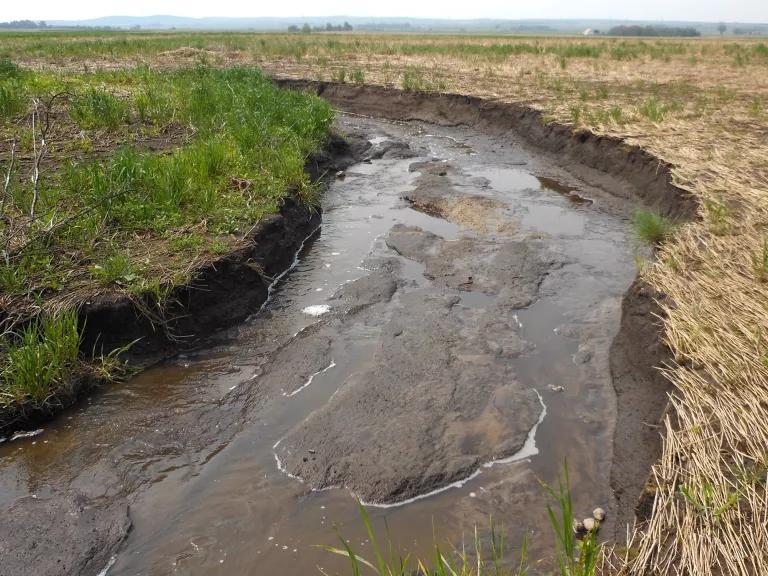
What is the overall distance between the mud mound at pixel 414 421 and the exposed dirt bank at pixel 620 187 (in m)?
0.67

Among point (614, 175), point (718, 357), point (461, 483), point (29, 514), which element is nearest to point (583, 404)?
point (718, 357)

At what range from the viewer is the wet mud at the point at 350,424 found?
10.5 ft

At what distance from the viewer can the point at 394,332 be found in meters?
5.09

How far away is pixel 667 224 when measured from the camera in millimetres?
6359

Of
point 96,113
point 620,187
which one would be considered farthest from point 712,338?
point 96,113

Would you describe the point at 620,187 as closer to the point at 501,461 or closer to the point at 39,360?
the point at 501,461

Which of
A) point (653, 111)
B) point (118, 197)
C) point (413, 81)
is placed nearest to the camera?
point (118, 197)

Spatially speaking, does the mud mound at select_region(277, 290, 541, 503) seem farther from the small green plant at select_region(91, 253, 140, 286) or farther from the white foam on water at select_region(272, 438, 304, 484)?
the small green plant at select_region(91, 253, 140, 286)

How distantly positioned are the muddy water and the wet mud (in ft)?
0.04

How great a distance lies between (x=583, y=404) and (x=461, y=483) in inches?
49.0

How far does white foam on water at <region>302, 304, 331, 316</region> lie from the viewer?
552cm

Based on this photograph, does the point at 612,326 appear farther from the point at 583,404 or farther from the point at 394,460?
the point at 394,460

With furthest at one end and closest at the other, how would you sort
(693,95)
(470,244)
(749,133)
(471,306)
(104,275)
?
1. (693,95)
2. (749,133)
3. (470,244)
4. (471,306)
5. (104,275)

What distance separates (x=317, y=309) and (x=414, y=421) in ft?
6.35
